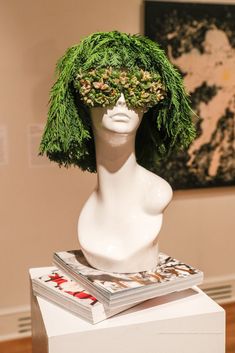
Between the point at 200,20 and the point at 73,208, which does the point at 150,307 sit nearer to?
the point at 73,208

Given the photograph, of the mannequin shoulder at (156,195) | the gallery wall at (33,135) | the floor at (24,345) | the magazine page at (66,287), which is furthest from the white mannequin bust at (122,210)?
the floor at (24,345)

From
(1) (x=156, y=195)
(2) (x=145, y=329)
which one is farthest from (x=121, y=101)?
(2) (x=145, y=329)

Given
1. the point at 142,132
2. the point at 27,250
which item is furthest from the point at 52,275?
the point at 27,250

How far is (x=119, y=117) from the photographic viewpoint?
1541mm

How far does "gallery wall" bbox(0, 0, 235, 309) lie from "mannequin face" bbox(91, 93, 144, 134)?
1.28 meters

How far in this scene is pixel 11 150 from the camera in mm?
2775

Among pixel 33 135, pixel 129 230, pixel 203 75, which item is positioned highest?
pixel 203 75

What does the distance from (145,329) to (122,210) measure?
38 centimetres

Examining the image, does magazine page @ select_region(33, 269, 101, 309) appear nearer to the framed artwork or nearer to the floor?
the floor

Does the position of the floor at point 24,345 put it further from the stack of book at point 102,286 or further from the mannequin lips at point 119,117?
the mannequin lips at point 119,117

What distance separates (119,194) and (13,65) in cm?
133

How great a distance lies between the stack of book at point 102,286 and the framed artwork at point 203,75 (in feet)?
4.87

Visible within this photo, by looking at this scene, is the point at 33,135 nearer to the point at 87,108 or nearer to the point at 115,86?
the point at 87,108

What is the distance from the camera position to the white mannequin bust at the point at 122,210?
1.62 meters
